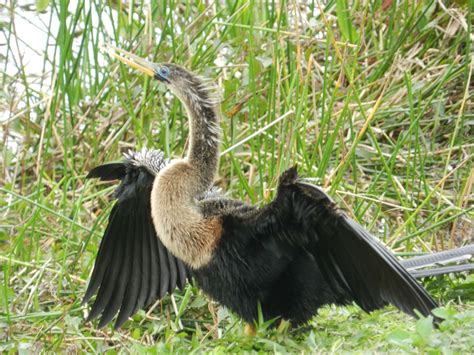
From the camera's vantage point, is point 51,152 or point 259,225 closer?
point 259,225

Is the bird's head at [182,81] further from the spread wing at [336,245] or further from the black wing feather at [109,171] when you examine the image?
the spread wing at [336,245]

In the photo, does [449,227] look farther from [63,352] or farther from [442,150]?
[63,352]

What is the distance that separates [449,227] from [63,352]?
89.5 inches

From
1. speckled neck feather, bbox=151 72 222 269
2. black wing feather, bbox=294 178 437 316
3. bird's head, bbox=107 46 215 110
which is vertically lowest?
black wing feather, bbox=294 178 437 316

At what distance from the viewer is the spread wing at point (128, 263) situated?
4.05 metres

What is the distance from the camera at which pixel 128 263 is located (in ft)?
13.6

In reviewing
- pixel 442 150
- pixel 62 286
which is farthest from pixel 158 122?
pixel 442 150

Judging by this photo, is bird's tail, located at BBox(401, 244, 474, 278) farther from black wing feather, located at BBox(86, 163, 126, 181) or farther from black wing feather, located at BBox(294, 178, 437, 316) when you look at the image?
black wing feather, located at BBox(86, 163, 126, 181)

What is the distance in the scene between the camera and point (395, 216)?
16.8 ft

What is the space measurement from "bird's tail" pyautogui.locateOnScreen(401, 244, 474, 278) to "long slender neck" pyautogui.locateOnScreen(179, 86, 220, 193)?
914mm

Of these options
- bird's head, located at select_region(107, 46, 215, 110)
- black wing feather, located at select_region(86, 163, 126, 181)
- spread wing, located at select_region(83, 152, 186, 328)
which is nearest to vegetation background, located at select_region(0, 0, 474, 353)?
spread wing, located at select_region(83, 152, 186, 328)

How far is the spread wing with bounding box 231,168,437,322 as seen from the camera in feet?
10.1

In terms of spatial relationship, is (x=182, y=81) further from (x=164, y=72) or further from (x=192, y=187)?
(x=192, y=187)

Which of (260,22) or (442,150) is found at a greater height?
(260,22)
